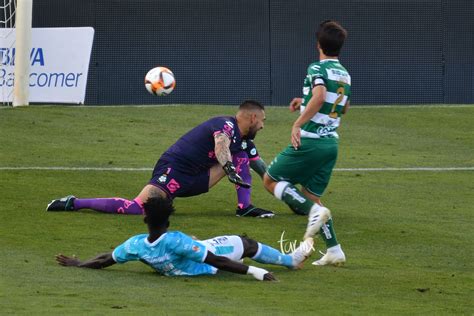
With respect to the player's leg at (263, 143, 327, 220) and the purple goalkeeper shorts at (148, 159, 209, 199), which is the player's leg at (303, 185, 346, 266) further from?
the purple goalkeeper shorts at (148, 159, 209, 199)

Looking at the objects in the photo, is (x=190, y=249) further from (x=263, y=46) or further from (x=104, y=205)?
(x=263, y=46)

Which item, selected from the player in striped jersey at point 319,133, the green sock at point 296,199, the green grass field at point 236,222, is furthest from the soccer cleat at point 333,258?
the green sock at point 296,199

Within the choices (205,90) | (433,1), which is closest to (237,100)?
(205,90)

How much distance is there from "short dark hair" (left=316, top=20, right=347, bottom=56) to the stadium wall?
19.5 m

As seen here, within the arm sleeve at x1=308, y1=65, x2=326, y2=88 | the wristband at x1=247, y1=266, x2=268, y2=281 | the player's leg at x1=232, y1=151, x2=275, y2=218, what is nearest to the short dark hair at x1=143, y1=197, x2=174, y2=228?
the wristband at x1=247, y1=266, x2=268, y2=281

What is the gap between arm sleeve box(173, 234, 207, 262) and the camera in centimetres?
981

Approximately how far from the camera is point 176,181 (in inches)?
521

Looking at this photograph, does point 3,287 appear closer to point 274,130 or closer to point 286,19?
point 274,130

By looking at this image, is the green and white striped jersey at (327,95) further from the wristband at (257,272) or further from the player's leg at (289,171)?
the wristband at (257,272)

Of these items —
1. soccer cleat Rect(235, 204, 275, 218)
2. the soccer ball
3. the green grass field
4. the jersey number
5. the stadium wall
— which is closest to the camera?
the green grass field

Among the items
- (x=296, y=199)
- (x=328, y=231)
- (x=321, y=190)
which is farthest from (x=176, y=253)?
(x=321, y=190)

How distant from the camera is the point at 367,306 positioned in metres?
9.27

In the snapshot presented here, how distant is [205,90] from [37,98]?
21.6ft

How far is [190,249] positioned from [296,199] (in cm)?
139
